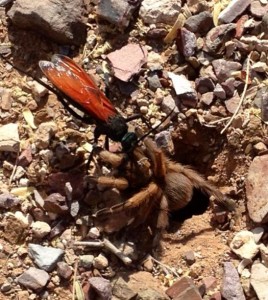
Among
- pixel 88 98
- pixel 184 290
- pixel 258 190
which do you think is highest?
pixel 88 98

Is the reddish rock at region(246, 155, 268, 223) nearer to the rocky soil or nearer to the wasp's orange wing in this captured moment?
the rocky soil

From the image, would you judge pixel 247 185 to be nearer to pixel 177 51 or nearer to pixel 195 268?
pixel 195 268

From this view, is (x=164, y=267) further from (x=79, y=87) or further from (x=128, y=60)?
(x=128, y=60)

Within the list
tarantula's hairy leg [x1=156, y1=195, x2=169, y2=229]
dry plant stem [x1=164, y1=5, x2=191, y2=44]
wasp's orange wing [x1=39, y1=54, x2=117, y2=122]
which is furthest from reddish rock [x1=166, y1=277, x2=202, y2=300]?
dry plant stem [x1=164, y1=5, x2=191, y2=44]

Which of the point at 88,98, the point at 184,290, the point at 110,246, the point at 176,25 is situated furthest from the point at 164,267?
the point at 176,25

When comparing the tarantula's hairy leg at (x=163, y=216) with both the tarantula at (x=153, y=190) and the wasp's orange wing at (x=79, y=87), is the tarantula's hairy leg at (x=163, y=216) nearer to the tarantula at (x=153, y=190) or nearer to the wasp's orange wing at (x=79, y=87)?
the tarantula at (x=153, y=190)

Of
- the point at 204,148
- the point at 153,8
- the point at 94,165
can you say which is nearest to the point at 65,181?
the point at 94,165
